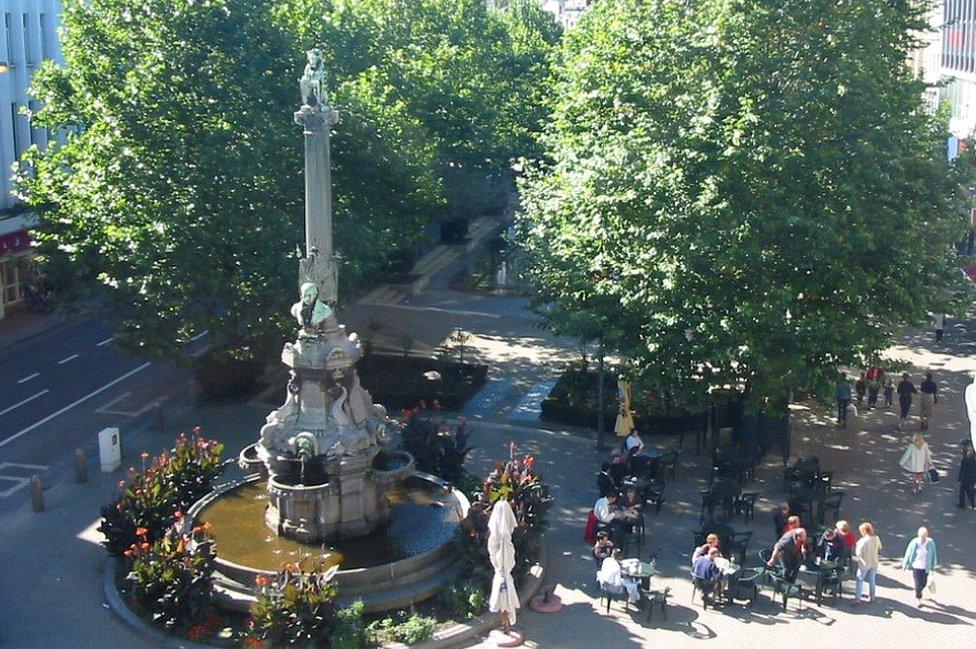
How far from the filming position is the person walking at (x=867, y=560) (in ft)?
68.7

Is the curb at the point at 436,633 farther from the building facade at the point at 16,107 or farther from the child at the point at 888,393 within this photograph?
the building facade at the point at 16,107

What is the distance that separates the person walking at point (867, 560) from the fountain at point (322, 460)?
6.89 m

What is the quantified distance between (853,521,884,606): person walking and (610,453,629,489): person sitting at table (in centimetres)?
604

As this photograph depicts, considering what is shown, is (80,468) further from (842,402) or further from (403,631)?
A: (842,402)

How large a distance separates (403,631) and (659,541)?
6.69m

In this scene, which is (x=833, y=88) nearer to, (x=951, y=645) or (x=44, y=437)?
(x=951, y=645)

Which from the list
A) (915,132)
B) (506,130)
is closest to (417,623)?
(915,132)

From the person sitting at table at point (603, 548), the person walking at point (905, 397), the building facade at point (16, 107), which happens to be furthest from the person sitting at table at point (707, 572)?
the building facade at point (16, 107)

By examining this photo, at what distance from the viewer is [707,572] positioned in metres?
20.9

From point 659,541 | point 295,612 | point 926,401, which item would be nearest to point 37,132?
point 659,541

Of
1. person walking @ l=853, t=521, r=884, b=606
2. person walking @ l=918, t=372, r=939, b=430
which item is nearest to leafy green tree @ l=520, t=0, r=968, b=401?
person walking @ l=918, t=372, r=939, b=430

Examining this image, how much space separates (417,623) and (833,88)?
46.1 ft

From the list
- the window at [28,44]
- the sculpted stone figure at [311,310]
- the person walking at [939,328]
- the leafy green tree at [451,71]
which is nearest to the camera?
the sculpted stone figure at [311,310]

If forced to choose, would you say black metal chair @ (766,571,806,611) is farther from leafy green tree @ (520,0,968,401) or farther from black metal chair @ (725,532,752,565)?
leafy green tree @ (520,0,968,401)
